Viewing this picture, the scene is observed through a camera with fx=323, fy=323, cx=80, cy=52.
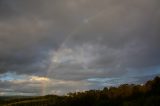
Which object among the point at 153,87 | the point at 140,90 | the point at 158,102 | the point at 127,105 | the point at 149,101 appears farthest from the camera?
the point at 140,90

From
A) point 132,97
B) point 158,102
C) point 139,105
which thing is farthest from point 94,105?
point 158,102

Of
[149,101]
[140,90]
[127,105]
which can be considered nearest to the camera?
[149,101]

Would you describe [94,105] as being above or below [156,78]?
below

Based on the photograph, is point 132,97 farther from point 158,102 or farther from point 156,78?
point 158,102

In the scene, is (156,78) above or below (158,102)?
above

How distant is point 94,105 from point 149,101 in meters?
56.9

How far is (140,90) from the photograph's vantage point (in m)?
198

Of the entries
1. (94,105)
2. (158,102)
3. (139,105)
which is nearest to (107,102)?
(94,105)

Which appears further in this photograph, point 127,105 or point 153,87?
point 153,87

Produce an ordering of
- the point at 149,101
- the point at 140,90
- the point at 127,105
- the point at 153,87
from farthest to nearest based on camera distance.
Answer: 1. the point at 140,90
2. the point at 153,87
3. the point at 127,105
4. the point at 149,101

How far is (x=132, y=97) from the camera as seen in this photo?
193250 millimetres

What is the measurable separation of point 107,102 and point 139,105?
42675mm

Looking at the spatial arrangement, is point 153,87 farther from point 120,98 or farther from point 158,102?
point 158,102

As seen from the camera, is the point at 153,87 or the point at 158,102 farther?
the point at 153,87
